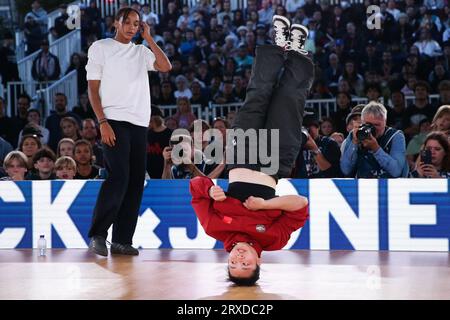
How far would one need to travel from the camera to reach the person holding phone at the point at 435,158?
7.12m

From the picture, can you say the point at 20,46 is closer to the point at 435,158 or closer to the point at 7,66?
the point at 7,66

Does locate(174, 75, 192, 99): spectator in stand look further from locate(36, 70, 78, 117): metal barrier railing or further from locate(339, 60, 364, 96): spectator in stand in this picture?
locate(339, 60, 364, 96): spectator in stand

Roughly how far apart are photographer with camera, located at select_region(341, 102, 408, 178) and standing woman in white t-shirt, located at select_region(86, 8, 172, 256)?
1.72 metres

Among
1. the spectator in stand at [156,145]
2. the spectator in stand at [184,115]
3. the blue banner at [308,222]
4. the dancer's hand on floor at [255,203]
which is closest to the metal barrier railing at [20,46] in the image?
the spectator in stand at [184,115]

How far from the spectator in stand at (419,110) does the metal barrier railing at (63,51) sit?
5.95 m

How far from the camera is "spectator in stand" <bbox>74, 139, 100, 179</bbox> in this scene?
8.05 m

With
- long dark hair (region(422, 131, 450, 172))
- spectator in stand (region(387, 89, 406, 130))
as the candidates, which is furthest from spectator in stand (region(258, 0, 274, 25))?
long dark hair (region(422, 131, 450, 172))

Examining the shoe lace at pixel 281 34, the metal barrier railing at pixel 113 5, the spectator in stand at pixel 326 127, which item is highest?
the metal barrier railing at pixel 113 5

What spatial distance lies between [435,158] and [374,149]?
0.56 meters

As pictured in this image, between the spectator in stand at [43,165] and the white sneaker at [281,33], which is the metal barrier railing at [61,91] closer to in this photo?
the spectator in stand at [43,165]

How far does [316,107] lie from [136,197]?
5.24 meters

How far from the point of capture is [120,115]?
251 inches
